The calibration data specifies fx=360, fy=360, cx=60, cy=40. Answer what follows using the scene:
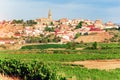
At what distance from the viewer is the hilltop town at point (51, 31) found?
299ft

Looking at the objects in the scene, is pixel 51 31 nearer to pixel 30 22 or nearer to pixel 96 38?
pixel 30 22

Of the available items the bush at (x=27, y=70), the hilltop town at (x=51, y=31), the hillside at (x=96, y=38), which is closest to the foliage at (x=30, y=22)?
the hilltop town at (x=51, y=31)

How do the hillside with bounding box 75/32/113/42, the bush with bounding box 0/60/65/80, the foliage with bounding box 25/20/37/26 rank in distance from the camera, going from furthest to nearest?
the foliage with bounding box 25/20/37/26
the hillside with bounding box 75/32/113/42
the bush with bounding box 0/60/65/80

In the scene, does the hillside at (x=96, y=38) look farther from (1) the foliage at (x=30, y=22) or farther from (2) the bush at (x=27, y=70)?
(2) the bush at (x=27, y=70)

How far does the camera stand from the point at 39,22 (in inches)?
6127

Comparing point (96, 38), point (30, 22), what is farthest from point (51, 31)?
point (96, 38)

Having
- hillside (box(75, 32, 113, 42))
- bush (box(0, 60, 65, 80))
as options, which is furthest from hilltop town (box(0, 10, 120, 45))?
bush (box(0, 60, 65, 80))

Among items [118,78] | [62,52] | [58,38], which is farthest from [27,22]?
[118,78]

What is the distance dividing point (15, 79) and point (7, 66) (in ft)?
5.93

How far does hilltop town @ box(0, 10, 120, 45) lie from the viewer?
9106 cm

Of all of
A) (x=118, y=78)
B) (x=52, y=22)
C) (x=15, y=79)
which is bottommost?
(x=52, y=22)

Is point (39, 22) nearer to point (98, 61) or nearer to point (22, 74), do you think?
point (98, 61)

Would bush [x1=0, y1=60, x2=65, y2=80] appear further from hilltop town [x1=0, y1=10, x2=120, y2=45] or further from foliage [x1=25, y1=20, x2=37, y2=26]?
foliage [x1=25, y1=20, x2=37, y2=26]

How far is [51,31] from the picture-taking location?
5217 inches
